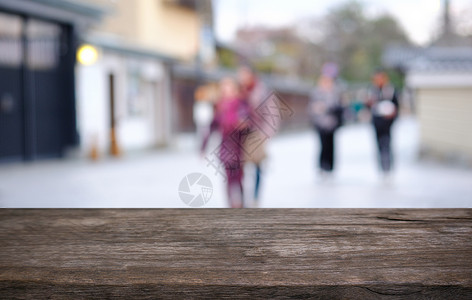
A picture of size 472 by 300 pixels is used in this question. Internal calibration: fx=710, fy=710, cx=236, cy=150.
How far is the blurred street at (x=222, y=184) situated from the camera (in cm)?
709

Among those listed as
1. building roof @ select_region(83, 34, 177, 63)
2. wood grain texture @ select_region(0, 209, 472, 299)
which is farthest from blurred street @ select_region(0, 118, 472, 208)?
wood grain texture @ select_region(0, 209, 472, 299)

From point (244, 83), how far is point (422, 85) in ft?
33.8

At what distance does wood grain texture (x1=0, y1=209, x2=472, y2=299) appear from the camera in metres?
0.88

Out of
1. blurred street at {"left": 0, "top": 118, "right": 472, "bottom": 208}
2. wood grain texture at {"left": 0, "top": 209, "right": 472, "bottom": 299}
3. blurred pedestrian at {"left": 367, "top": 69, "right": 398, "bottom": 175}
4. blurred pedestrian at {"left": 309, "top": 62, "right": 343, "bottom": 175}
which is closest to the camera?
wood grain texture at {"left": 0, "top": 209, "right": 472, "bottom": 299}

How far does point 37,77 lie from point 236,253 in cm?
1150

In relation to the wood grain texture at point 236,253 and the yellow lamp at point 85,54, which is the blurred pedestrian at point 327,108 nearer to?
the yellow lamp at point 85,54

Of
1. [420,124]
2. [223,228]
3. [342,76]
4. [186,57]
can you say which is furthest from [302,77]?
[223,228]

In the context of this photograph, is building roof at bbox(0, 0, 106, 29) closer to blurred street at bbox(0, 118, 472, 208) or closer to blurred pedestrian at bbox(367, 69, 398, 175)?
blurred street at bbox(0, 118, 472, 208)

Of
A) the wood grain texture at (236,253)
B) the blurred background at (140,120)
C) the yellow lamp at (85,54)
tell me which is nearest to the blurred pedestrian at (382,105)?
the blurred background at (140,120)

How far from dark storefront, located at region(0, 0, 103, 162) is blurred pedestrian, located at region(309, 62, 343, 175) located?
16.7ft

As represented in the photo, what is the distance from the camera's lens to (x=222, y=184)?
826 centimetres

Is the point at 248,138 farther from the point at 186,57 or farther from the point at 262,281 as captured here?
the point at 186,57

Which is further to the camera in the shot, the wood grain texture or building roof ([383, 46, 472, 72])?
building roof ([383, 46, 472, 72])

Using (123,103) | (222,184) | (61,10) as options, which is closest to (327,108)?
(222,184)
